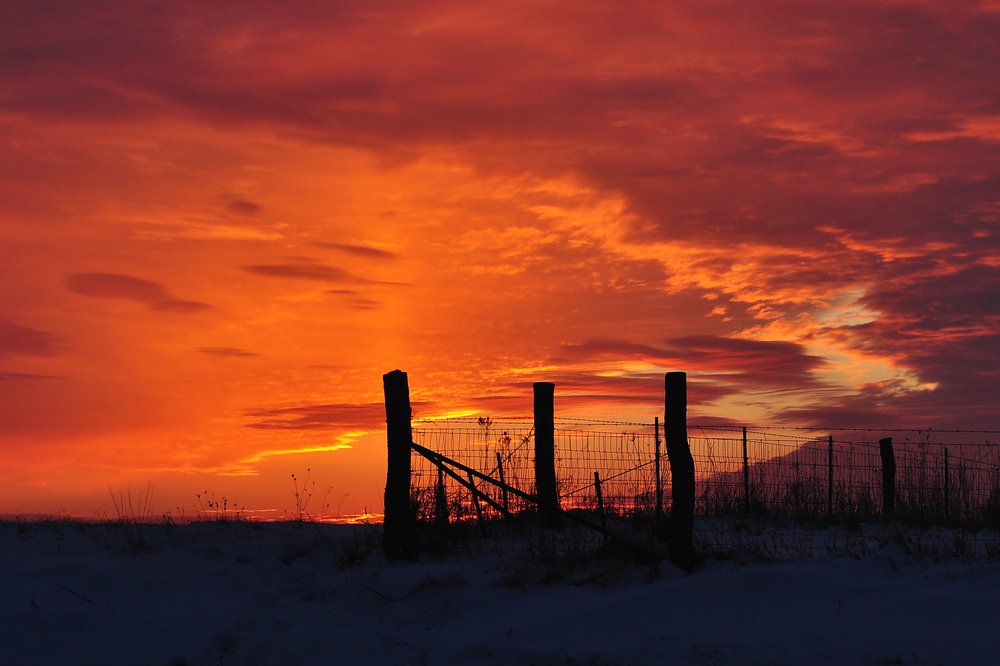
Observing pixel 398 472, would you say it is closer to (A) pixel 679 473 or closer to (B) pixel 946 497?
(A) pixel 679 473

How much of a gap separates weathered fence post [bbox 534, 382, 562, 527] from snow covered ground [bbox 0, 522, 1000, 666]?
6.30 feet

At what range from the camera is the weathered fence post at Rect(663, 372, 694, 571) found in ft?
27.9

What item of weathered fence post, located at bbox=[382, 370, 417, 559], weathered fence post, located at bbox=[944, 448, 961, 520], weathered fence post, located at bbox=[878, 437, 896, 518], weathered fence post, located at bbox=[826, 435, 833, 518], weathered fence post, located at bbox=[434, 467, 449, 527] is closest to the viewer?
weathered fence post, located at bbox=[382, 370, 417, 559]

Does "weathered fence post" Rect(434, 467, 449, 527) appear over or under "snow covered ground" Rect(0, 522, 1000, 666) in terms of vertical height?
over

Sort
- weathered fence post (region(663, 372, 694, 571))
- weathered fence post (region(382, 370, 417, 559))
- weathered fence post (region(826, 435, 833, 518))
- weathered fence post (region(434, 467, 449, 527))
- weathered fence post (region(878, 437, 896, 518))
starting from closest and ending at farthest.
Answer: weathered fence post (region(663, 372, 694, 571))
weathered fence post (region(382, 370, 417, 559))
weathered fence post (region(434, 467, 449, 527))
weathered fence post (region(826, 435, 833, 518))
weathered fence post (region(878, 437, 896, 518))

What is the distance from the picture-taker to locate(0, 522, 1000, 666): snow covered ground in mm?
6363

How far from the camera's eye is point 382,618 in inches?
304

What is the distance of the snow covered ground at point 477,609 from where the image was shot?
6363 millimetres

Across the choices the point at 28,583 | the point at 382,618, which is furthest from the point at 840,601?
the point at 28,583

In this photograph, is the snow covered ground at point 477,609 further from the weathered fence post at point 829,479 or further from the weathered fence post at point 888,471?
the weathered fence post at point 888,471

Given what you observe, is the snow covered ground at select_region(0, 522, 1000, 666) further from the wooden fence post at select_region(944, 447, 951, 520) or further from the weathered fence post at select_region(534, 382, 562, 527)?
the wooden fence post at select_region(944, 447, 951, 520)

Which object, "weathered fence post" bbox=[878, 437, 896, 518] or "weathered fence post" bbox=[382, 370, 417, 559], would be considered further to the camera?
"weathered fence post" bbox=[878, 437, 896, 518]

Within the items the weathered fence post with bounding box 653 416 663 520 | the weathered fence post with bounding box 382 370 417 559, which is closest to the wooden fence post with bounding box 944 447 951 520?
the weathered fence post with bounding box 653 416 663 520

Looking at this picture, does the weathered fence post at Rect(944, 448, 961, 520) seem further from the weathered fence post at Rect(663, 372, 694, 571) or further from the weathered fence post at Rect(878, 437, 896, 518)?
the weathered fence post at Rect(663, 372, 694, 571)
